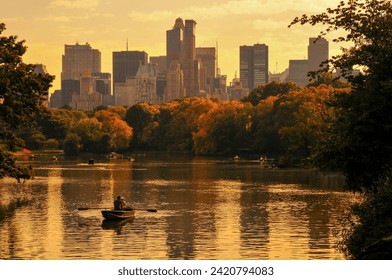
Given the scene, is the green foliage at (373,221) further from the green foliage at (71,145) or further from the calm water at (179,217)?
the green foliage at (71,145)

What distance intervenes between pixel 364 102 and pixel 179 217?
25.2 meters

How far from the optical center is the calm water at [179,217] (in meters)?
47.6

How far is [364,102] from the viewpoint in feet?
141

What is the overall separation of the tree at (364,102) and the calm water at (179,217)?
4991 millimetres

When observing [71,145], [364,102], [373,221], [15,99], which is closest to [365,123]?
[364,102]

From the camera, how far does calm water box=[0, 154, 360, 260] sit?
4759 cm

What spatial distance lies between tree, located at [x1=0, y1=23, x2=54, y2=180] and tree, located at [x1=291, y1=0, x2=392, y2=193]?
18.6 meters

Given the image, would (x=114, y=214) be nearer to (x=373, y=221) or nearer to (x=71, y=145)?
(x=373, y=221)

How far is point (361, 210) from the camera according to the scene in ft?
137

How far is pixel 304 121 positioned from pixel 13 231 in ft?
269

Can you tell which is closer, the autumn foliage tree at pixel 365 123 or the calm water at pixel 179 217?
the autumn foliage tree at pixel 365 123

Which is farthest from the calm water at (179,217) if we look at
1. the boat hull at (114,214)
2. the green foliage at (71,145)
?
the green foliage at (71,145)

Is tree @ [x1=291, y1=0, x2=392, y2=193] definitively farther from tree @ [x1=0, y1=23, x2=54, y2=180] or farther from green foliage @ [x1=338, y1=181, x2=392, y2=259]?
tree @ [x1=0, y1=23, x2=54, y2=180]

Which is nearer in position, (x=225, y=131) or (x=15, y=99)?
(x=15, y=99)
